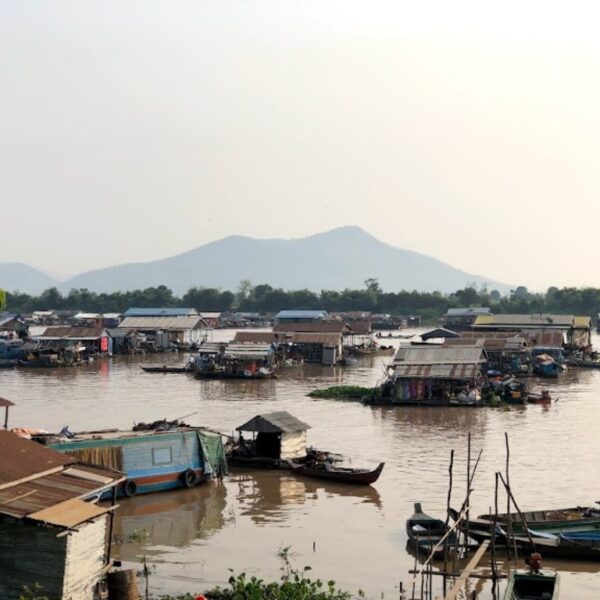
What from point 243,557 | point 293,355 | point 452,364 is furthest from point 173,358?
point 243,557

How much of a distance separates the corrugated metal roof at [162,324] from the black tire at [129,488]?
138 feet

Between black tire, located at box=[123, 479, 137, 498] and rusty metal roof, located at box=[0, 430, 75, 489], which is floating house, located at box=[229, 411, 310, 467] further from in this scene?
rusty metal roof, located at box=[0, 430, 75, 489]

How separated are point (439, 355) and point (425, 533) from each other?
2010cm

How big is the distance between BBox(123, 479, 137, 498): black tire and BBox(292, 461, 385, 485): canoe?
3.98m

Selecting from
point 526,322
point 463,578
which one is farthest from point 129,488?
point 526,322

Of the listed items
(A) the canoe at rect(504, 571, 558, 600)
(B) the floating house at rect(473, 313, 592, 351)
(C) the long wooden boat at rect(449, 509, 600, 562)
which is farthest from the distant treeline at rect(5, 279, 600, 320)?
(A) the canoe at rect(504, 571, 558, 600)

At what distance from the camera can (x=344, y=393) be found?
36.9 metres

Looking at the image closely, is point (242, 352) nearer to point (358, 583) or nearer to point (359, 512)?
point (359, 512)

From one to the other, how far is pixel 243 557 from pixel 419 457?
9603 mm

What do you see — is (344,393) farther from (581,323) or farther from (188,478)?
(581,323)

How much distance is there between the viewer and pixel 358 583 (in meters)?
15.1

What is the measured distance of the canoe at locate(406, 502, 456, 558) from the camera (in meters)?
15.9

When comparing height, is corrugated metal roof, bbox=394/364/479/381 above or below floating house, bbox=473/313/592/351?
below

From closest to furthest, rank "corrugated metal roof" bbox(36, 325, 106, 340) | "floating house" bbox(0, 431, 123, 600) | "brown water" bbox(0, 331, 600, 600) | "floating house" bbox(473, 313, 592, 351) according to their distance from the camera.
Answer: "floating house" bbox(0, 431, 123, 600) → "brown water" bbox(0, 331, 600, 600) → "corrugated metal roof" bbox(36, 325, 106, 340) → "floating house" bbox(473, 313, 592, 351)
